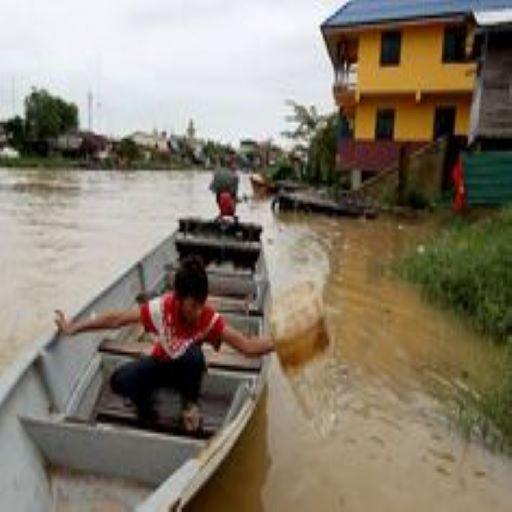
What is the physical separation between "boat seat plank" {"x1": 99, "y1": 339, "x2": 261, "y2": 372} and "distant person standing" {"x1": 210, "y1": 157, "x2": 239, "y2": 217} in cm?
667

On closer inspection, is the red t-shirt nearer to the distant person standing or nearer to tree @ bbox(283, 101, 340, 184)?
the distant person standing

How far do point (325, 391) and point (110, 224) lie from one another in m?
14.7

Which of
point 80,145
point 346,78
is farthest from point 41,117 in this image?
point 346,78

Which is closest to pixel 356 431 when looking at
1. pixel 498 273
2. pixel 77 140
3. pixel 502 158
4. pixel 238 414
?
pixel 238 414

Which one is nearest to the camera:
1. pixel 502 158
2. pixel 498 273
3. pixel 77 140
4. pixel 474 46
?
pixel 498 273

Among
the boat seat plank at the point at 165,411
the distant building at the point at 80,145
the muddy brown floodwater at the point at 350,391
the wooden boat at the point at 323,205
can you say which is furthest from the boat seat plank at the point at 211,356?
the distant building at the point at 80,145

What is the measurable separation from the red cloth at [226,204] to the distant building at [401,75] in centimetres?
1381

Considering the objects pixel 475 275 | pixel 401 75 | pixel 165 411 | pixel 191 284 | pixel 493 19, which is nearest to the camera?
pixel 191 284

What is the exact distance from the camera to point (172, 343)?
15.1 feet

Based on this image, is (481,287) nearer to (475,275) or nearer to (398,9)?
(475,275)

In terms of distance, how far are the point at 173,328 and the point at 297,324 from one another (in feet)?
2.57

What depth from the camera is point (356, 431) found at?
6051mm

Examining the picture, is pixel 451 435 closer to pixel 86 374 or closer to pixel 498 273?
pixel 86 374

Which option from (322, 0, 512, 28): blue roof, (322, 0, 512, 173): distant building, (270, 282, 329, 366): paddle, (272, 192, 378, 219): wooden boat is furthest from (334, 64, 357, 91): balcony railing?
(270, 282, 329, 366): paddle
